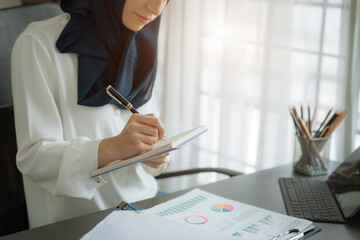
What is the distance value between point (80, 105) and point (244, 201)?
1.91 feet

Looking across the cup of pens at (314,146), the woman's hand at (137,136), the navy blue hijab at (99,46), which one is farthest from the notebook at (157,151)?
the cup of pens at (314,146)

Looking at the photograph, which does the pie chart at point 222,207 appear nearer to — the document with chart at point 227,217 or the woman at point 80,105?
the document with chart at point 227,217

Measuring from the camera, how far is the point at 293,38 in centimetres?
199

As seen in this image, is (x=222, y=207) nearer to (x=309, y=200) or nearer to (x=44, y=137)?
(x=309, y=200)

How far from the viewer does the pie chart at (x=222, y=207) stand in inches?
49.1

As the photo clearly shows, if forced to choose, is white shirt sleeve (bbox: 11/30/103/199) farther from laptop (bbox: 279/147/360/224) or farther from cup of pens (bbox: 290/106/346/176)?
cup of pens (bbox: 290/106/346/176)

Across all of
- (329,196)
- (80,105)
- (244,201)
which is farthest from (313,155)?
(80,105)

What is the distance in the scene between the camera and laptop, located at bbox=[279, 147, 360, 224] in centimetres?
123

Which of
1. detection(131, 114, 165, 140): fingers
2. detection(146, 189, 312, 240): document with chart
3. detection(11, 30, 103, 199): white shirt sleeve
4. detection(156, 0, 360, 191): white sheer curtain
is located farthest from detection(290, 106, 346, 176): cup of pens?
detection(11, 30, 103, 199): white shirt sleeve

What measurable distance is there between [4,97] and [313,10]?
122 cm

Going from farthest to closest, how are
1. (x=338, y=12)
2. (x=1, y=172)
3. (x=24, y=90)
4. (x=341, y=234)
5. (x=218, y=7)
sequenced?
(x=218, y=7)
(x=338, y=12)
(x=1, y=172)
(x=24, y=90)
(x=341, y=234)

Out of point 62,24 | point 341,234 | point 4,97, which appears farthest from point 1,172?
point 341,234

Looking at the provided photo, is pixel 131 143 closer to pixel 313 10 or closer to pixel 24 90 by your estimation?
pixel 24 90

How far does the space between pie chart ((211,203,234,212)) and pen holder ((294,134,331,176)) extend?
16.3 inches
